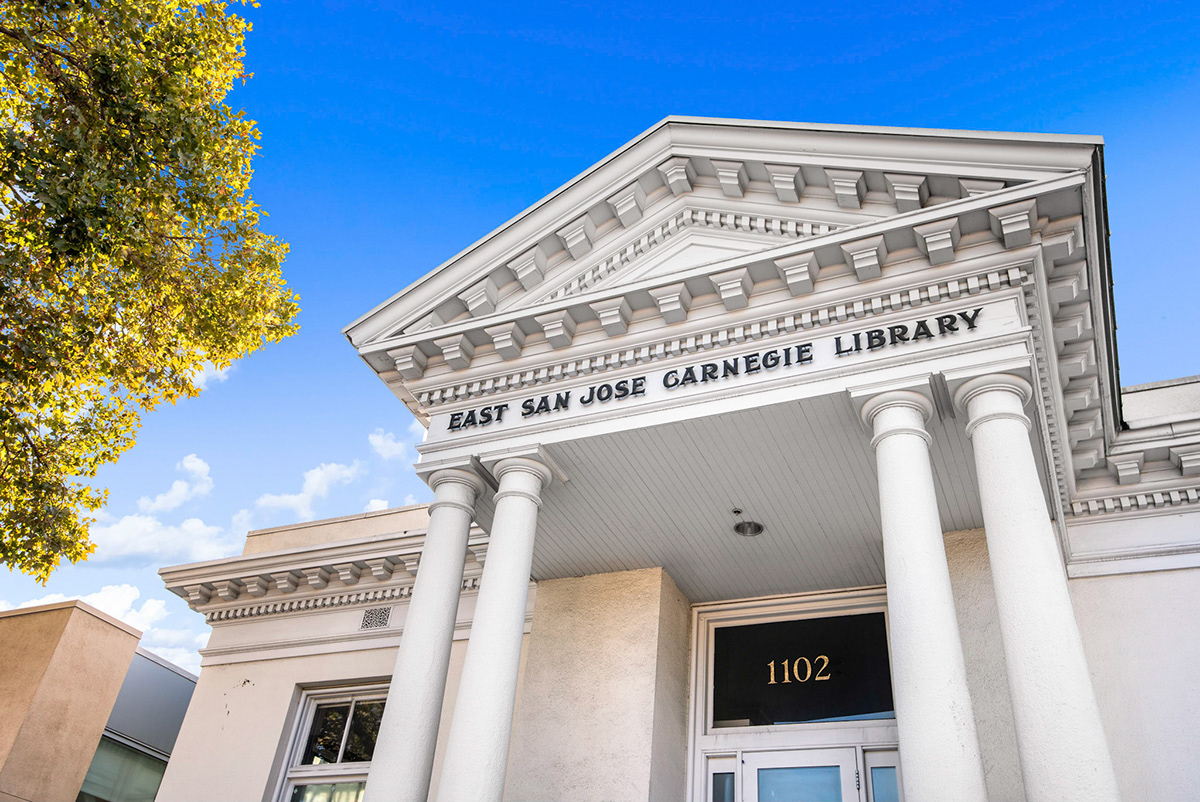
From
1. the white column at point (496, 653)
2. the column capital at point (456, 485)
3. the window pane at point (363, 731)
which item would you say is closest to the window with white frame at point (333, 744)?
the window pane at point (363, 731)

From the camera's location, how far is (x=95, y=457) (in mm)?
10117

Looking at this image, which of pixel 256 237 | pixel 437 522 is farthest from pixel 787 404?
pixel 256 237

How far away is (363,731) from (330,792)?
0.86 metres

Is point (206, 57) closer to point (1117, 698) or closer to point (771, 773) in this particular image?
point (771, 773)

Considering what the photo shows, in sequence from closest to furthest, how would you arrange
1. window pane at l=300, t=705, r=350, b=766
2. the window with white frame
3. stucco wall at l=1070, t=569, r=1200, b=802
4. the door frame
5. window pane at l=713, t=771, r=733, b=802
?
stucco wall at l=1070, t=569, r=1200, b=802
the door frame
window pane at l=713, t=771, r=733, b=802
the window with white frame
window pane at l=300, t=705, r=350, b=766

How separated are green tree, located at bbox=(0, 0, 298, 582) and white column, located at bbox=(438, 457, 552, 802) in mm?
3934

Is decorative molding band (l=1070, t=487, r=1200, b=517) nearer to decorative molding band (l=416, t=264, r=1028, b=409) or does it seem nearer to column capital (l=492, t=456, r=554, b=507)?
decorative molding band (l=416, t=264, r=1028, b=409)

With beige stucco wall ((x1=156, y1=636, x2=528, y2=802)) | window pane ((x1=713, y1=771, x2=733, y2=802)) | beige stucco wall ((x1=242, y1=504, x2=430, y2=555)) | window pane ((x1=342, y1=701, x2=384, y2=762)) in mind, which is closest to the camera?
window pane ((x1=713, y1=771, x2=733, y2=802))

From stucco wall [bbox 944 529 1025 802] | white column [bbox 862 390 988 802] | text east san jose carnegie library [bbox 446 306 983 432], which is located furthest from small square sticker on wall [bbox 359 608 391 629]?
white column [bbox 862 390 988 802]

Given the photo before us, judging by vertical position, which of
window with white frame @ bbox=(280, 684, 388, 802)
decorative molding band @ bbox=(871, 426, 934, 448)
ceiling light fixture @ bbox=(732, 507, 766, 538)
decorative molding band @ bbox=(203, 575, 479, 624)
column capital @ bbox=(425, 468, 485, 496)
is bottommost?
window with white frame @ bbox=(280, 684, 388, 802)

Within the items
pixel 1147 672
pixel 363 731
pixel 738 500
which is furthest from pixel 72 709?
pixel 1147 672

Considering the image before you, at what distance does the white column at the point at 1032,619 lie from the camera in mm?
5816

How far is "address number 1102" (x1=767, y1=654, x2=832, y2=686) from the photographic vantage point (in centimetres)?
1069

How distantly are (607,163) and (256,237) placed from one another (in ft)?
13.5
